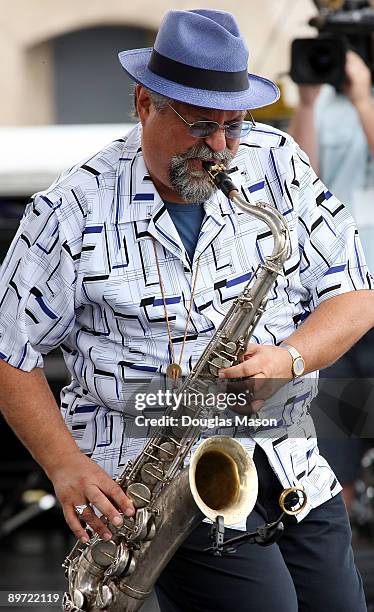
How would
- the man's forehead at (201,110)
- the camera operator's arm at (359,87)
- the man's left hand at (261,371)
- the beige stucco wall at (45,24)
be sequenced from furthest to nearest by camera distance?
1. the beige stucco wall at (45,24)
2. the camera operator's arm at (359,87)
3. the man's forehead at (201,110)
4. the man's left hand at (261,371)

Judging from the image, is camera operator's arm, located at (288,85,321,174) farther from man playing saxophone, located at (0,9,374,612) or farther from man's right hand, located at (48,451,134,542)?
man's right hand, located at (48,451,134,542)

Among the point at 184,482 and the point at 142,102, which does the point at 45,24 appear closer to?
the point at 142,102

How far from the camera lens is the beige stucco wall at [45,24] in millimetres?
12062

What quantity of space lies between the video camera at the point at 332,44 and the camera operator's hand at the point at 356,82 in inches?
1.0

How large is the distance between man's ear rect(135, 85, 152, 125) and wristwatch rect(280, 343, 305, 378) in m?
0.67

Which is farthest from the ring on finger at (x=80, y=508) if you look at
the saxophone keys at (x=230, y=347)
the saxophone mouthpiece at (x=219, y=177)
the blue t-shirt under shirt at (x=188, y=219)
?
the saxophone mouthpiece at (x=219, y=177)

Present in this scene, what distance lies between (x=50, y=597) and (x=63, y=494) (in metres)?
1.13

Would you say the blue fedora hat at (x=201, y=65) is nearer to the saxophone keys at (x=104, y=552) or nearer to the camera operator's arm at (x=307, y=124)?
the saxophone keys at (x=104, y=552)

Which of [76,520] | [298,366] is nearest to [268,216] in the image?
[298,366]

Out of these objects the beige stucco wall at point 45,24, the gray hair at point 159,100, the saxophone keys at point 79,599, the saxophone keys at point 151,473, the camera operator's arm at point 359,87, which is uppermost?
the gray hair at point 159,100

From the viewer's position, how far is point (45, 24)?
13008 mm

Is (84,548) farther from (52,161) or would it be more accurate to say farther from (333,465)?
(52,161)

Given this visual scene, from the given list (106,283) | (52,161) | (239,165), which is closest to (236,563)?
(106,283)

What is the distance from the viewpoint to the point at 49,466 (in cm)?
324
